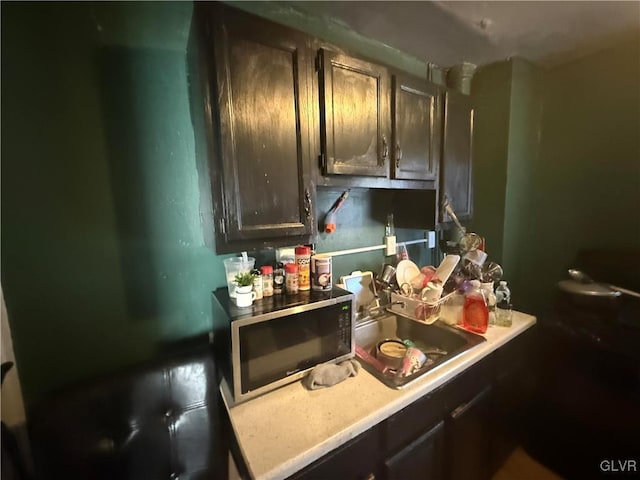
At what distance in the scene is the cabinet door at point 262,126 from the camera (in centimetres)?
88

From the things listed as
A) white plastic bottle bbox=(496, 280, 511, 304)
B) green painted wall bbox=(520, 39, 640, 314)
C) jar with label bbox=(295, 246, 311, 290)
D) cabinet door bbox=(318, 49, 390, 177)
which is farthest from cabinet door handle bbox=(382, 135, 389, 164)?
green painted wall bbox=(520, 39, 640, 314)

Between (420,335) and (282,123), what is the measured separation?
128cm

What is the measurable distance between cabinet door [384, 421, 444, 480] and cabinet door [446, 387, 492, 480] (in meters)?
0.06

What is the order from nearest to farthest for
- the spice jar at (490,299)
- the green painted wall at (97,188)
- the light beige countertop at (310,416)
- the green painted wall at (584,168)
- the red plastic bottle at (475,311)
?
the light beige countertop at (310,416)
the green painted wall at (97,188)
the red plastic bottle at (475,311)
the spice jar at (490,299)
the green painted wall at (584,168)

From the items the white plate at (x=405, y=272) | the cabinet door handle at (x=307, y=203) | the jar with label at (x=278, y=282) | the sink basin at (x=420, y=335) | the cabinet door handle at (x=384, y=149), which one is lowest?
the sink basin at (x=420, y=335)

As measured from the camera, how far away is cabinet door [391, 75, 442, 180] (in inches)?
50.6

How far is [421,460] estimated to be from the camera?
1052 mm

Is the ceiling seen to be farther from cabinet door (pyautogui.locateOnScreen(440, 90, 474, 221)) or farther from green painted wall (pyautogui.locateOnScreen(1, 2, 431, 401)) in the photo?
green painted wall (pyautogui.locateOnScreen(1, 2, 431, 401))

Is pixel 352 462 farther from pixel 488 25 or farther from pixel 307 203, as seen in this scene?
pixel 488 25

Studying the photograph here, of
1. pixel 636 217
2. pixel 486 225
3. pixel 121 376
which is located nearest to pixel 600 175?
pixel 636 217

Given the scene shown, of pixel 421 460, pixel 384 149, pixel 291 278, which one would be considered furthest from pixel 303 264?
pixel 421 460

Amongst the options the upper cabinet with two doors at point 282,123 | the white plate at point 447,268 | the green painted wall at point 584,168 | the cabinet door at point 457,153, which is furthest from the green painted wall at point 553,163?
the upper cabinet with two doors at point 282,123

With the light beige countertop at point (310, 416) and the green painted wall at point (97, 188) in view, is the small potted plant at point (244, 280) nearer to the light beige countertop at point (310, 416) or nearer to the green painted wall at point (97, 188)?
the green painted wall at point (97, 188)

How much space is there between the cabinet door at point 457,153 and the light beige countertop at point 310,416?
0.93 metres
